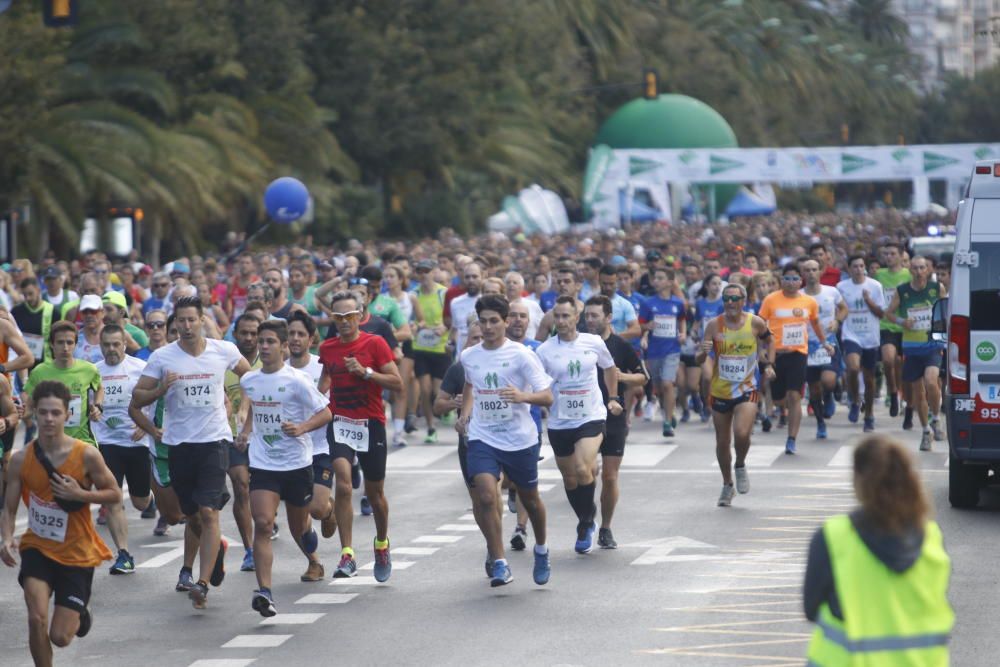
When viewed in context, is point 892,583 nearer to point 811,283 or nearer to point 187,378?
point 187,378

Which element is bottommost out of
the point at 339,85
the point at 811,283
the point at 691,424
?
the point at 691,424

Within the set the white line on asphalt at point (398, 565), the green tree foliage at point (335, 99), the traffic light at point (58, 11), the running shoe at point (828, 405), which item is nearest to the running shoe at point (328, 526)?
the white line on asphalt at point (398, 565)

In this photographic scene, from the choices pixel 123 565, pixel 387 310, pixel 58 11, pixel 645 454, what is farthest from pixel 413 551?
pixel 58 11

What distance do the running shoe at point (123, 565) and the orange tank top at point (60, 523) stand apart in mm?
→ 3499

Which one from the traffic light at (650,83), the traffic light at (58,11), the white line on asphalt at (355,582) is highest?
the traffic light at (650,83)

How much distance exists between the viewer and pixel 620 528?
13.8 meters

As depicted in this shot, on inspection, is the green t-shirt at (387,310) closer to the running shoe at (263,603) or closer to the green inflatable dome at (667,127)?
the running shoe at (263,603)

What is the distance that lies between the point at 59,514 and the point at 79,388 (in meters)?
3.79

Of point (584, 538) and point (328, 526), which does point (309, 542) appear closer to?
point (328, 526)

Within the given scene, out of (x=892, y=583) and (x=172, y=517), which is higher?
(x=892, y=583)

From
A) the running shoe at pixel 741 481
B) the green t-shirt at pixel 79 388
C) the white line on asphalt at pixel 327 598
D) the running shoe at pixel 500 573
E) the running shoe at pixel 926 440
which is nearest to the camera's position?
the white line on asphalt at pixel 327 598

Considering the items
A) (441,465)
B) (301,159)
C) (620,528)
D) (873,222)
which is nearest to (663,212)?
(873,222)

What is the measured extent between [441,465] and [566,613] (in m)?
7.50

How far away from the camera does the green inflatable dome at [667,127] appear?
2795 inches
